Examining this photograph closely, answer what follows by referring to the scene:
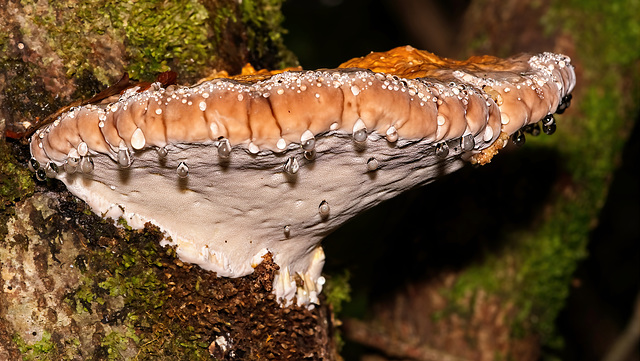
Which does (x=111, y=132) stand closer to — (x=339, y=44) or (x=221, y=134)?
(x=221, y=134)

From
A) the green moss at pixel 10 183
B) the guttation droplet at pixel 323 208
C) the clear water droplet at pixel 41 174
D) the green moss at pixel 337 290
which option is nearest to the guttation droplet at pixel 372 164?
the guttation droplet at pixel 323 208

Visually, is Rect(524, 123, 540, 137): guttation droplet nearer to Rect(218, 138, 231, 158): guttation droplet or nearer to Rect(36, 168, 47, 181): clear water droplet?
Rect(218, 138, 231, 158): guttation droplet

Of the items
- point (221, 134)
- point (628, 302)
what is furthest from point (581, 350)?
point (221, 134)

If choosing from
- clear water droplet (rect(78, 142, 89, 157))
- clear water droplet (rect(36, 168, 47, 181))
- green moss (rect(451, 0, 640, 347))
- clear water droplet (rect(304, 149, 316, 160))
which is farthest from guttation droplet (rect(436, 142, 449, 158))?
green moss (rect(451, 0, 640, 347))

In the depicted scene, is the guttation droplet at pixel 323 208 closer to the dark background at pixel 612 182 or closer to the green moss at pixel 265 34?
the green moss at pixel 265 34

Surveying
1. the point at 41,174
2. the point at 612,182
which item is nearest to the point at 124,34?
the point at 41,174

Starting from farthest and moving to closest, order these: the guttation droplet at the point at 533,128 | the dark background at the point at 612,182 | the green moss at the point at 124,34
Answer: the dark background at the point at 612,182 < the green moss at the point at 124,34 < the guttation droplet at the point at 533,128

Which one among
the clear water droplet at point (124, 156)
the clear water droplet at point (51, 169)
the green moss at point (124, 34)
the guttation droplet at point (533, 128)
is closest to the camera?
the clear water droplet at point (124, 156)
